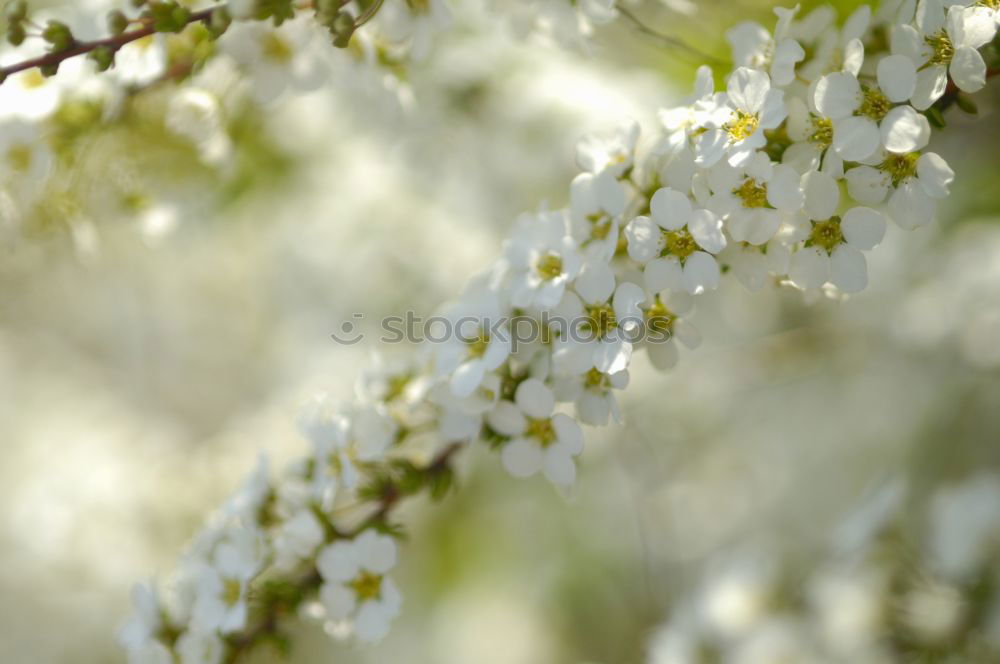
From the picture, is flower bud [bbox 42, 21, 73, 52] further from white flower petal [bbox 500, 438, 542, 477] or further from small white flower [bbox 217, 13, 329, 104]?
white flower petal [bbox 500, 438, 542, 477]

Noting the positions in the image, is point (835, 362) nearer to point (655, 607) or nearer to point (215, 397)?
point (655, 607)

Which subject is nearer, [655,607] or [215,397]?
[655,607]

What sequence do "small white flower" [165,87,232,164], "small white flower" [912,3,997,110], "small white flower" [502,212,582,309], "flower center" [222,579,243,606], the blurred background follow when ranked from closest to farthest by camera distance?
1. "small white flower" [912,3,997,110]
2. "small white flower" [502,212,582,309]
3. "flower center" [222,579,243,606]
4. "small white flower" [165,87,232,164]
5. the blurred background

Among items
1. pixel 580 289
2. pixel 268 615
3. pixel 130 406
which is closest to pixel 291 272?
pixel 130 406

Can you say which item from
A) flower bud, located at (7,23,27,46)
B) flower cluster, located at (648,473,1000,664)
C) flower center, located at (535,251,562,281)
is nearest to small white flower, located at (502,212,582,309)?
flower center, located at (535,251,562,281)

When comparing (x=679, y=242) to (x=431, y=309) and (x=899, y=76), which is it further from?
(x=431, y=309)

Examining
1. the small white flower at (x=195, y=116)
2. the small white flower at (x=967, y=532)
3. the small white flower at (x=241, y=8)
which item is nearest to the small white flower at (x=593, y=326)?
the small white flower at (x=241, y=8)
